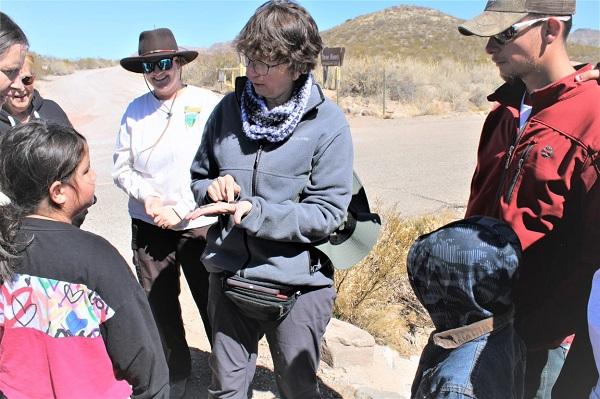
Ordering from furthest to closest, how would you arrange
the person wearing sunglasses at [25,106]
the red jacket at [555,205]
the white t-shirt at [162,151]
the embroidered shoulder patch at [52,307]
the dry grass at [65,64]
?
the dry grass at [65,64] → the person wearing sunglasses at [25,106] → the white t-shirt at [162,151] → the red jacket at [555,205] → the embroidered shoulder patch at [52,307]

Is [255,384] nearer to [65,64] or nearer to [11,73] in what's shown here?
[11,73]

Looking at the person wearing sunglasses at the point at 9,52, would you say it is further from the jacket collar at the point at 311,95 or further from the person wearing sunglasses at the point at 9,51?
the jacket collar at the point at 311,95

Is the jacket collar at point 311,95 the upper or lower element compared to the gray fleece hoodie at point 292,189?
upper

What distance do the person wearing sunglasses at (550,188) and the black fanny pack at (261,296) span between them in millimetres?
781

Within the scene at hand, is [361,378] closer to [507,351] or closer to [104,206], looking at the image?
[507,351]

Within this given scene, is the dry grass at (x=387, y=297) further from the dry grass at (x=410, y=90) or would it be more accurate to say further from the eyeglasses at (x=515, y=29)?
the dry grass at (x=410, y=90)

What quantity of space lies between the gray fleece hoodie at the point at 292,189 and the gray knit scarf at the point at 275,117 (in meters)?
→ 0.04

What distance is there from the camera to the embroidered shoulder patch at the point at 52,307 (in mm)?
1517

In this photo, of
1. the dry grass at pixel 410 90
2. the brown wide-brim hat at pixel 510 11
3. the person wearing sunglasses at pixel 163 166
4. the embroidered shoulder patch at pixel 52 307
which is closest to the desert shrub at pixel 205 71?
the dry grass at pixel 410 90

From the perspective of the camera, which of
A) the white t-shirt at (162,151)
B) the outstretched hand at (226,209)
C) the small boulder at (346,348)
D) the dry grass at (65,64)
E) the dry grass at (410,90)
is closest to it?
the outstretched hand at (226,209)

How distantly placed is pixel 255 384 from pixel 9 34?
2.14 metres

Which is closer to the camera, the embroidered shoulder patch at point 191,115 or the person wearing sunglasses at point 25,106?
the embroidered shoulder patch at point 191,115

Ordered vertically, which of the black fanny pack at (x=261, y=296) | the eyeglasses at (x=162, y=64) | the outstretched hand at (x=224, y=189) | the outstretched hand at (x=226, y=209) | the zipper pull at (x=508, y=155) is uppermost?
the eyeglasses at (x=162, y=64)

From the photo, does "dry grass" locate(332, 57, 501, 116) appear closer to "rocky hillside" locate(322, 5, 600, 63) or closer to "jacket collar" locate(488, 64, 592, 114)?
"jacket collar" locate(488, 64, 592, 114)
